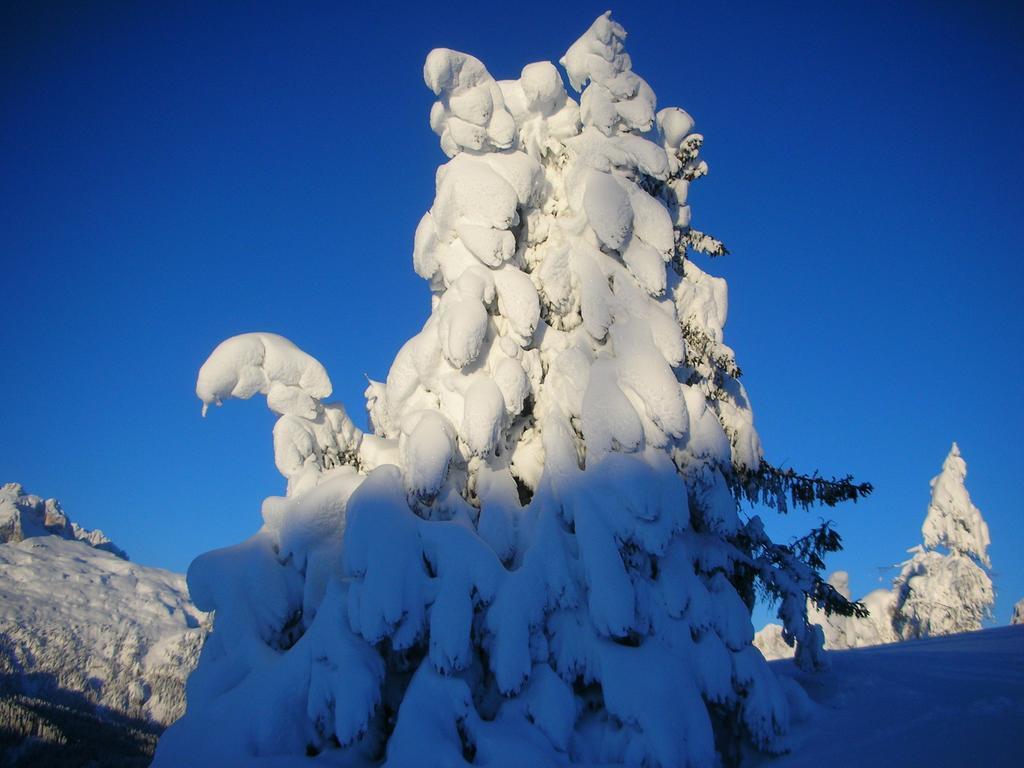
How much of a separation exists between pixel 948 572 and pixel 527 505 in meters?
21.0

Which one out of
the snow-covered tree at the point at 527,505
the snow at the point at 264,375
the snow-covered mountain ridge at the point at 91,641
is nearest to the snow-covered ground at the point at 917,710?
the snow-covered tree at the point at 527,505

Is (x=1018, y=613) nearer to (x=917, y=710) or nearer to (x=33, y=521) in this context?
(x=917, y=710)

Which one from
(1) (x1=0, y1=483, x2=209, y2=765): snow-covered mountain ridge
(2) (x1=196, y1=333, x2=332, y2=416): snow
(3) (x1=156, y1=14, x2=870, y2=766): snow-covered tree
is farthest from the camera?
(1) (x1=0, y1=483, x2=209, y2=765): snow-covered mountain ridge

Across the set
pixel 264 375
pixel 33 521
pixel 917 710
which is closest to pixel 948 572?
pixel 917 710

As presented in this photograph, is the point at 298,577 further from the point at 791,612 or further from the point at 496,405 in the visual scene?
the point at 791,612

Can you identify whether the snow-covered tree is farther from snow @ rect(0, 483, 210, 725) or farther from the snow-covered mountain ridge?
snow @ rect(0, 483, 210, 725)

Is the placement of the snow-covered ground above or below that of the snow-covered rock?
below

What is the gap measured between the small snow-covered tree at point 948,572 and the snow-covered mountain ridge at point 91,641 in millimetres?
30703

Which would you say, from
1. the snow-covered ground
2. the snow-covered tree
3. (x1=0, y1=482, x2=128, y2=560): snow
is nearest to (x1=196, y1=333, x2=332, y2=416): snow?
the snow-covered tree

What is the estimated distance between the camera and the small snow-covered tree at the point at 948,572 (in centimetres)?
2138

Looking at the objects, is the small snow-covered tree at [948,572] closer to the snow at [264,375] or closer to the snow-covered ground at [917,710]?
the snow-covered ground at [917,710]

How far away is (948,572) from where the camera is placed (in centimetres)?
2202

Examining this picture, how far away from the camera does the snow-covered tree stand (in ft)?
20.4

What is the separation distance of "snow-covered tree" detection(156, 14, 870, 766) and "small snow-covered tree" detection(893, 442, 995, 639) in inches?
672
